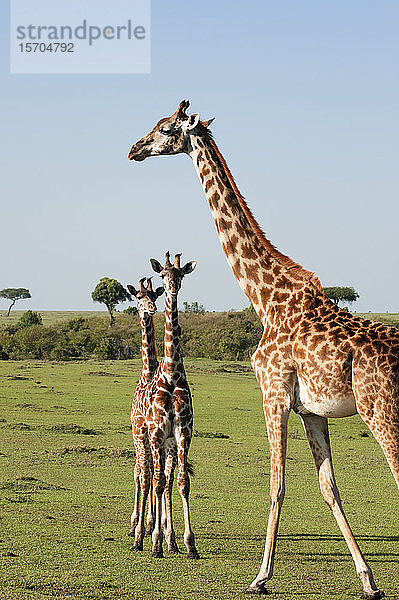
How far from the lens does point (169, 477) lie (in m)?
8.77

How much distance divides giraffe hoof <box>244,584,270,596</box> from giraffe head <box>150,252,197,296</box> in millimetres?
3192

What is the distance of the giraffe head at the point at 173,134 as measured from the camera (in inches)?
296

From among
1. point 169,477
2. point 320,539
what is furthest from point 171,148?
point 320,539

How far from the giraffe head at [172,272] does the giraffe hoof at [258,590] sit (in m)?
3.19

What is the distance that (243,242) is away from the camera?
739 centimetres

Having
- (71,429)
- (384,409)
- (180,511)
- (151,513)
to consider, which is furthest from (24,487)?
(384,409)

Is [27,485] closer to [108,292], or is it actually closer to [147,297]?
[147,297]

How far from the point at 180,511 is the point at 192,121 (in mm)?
5943

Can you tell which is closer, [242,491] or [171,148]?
[171,148]

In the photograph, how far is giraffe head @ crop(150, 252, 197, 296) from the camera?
895 cm

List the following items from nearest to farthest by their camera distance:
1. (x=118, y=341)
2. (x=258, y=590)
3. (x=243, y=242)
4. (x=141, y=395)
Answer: (x=258, y=590), (x=243, y=242), (x=141, y=395), (x=118, y=341)

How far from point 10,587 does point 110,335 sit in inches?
1422

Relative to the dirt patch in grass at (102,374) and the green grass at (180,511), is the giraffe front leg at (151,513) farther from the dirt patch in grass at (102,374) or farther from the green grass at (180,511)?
the dirt patch in grass at (102,374)

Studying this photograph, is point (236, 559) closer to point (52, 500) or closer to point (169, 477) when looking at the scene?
point (169, 477)
